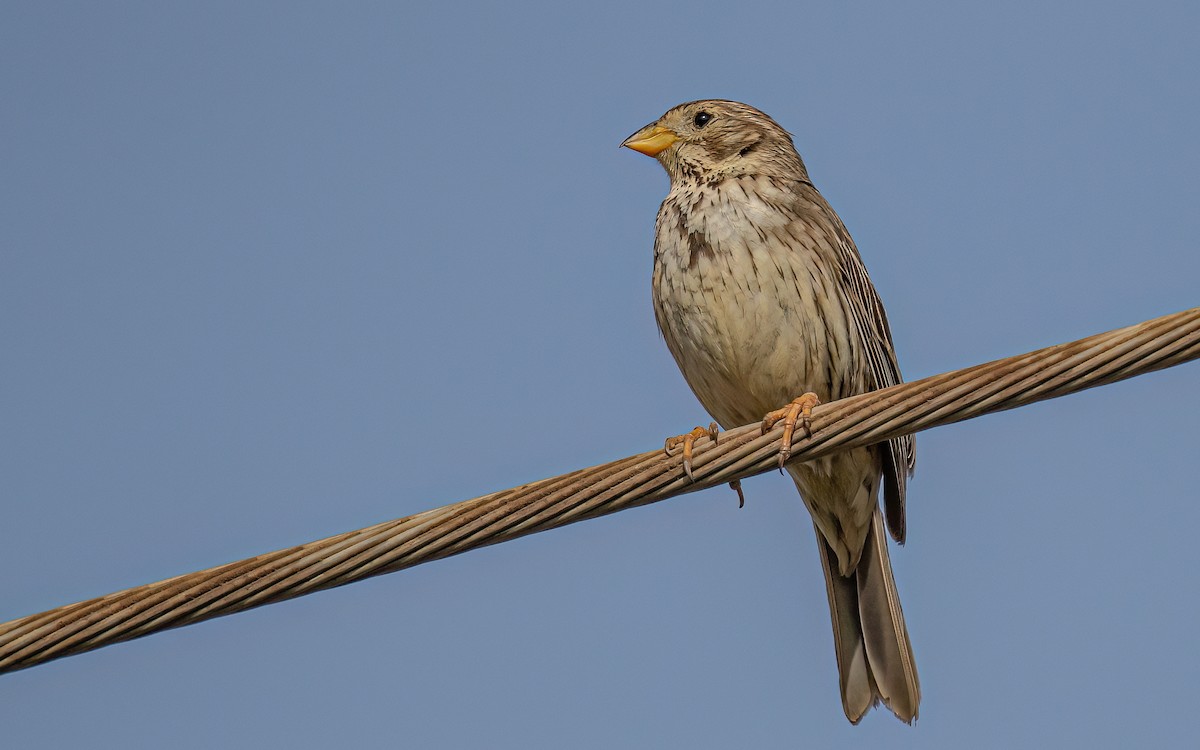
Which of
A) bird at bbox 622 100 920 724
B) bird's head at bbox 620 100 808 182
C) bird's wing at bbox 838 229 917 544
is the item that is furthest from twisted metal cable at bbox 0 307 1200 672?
bird's head at bbox 620 100 808 182

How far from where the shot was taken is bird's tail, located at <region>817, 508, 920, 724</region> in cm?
588

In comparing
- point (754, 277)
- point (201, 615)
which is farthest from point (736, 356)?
point (201, 615)

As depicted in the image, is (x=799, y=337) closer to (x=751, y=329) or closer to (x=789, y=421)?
(x=751, y=329)

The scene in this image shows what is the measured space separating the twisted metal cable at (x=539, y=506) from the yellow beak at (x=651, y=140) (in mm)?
2871

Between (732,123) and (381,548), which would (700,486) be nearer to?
(381,548)

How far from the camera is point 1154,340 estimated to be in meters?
3.64

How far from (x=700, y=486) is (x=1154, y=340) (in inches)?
48.8

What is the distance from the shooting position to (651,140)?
685cm

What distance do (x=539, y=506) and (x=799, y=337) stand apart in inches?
88.7

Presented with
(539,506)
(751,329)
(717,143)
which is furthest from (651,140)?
(539,506)

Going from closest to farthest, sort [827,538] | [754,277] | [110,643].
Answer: [110,643] < [754,277] < [827,538]

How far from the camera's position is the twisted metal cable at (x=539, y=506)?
353cm

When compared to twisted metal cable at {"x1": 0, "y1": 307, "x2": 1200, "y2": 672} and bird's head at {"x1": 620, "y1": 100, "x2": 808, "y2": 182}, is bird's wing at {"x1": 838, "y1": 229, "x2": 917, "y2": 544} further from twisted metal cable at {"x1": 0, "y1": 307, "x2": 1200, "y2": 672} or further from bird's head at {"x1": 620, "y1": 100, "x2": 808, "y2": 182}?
twisted metal cable at {"x1": 0, "y1": 307, "x2": 1200, "y2": 672}

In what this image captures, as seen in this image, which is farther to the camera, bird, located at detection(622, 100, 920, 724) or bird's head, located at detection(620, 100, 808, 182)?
bird's head, located at detection(620, 100, 808, 182)
